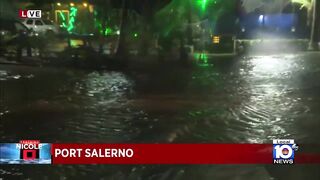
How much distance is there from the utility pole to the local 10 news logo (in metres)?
0.51

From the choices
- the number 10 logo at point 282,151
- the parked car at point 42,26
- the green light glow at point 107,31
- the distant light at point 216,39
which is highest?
the parked car at point 42,26

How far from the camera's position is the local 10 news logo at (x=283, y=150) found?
2.62 metres

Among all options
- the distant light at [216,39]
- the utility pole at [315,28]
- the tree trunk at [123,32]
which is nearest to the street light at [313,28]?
the utility pole at [315,28]

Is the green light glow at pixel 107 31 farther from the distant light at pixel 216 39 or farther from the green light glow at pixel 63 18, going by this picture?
the distant light at pixel 216 39

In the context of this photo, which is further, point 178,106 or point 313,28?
point 178,106

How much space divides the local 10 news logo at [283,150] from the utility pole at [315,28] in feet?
1.69

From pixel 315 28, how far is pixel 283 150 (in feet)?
2.18

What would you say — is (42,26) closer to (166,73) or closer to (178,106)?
(166,73)

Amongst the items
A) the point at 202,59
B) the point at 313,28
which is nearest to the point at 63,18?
the point at 202,59

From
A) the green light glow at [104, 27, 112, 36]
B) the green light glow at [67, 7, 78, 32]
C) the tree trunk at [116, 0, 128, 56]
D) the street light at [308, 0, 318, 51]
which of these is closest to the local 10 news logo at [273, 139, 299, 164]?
the street light at [308, 0, 318, 51]

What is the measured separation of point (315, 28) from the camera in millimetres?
2578

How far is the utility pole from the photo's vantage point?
256 cm

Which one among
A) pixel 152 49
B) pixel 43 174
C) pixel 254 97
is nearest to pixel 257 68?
pixel 254 97

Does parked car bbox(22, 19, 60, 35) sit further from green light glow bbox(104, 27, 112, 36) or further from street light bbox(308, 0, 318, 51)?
street light bbox(308, 0, 318, 51)
